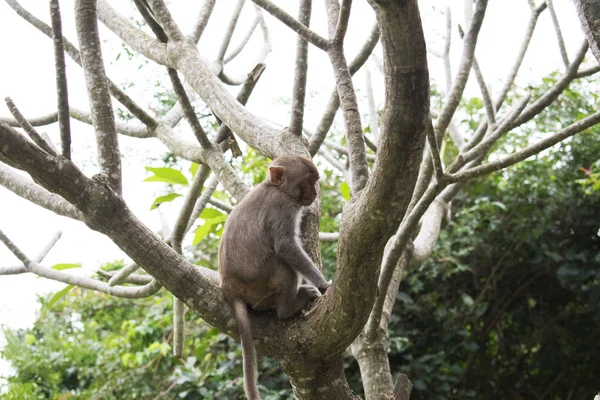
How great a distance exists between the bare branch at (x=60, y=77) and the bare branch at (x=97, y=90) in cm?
14

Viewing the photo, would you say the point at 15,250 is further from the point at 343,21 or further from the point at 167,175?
the point at 343,21

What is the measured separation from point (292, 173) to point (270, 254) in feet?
1.51

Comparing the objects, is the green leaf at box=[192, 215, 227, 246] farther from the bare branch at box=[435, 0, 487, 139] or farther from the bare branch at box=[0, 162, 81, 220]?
the bare branch at box=[435, 0, 487, 139]

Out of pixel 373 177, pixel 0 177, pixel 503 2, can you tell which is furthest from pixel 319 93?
pixel 373 177

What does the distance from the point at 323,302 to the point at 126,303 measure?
657 cm

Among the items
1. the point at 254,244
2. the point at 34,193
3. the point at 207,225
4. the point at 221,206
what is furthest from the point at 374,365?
the point at 34,193

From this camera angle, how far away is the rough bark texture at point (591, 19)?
2125 millimetres

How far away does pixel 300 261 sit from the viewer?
310 centimetres

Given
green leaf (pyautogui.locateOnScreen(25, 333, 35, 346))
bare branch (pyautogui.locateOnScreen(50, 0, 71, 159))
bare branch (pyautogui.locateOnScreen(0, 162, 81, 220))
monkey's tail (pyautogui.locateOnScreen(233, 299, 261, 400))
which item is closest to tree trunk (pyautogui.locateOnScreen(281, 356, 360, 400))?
monkey's tail (pyautogui.locateOnScreen(233, 299, 261, 400))

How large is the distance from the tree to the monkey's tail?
0.15 ft

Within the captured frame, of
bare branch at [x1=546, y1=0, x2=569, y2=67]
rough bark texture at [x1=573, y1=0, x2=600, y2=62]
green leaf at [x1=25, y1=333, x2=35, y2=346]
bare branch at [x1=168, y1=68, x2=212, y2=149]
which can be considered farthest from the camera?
green leaf at [x1=25, y1=333, x2=35, y2=346]

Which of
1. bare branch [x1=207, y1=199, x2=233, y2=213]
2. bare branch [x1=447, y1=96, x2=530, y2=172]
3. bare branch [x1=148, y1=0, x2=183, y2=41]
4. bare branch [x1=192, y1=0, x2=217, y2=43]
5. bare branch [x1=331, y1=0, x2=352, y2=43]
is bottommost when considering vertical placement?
bare branch [x1=447, y1=96, x2=530, y2=172]

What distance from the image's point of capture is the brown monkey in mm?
2922

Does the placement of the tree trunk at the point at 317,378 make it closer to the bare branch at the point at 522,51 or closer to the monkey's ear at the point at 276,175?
the monkey's ear at the point at 276,175
